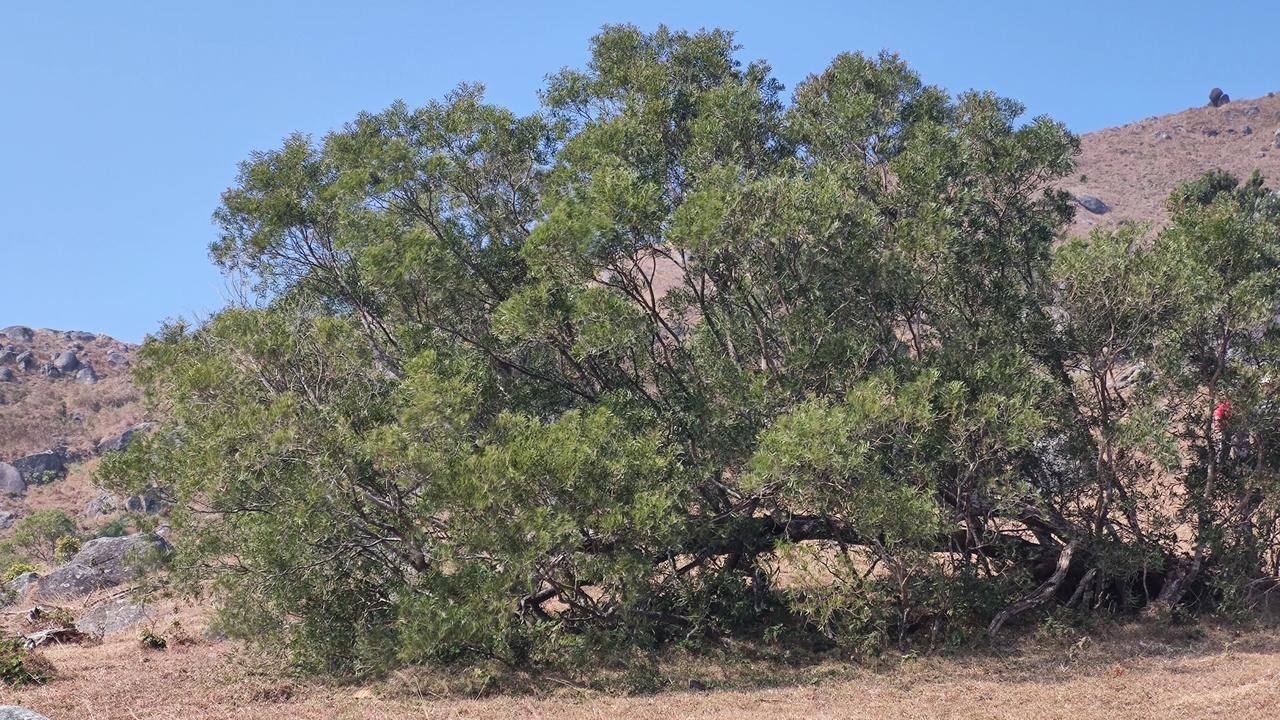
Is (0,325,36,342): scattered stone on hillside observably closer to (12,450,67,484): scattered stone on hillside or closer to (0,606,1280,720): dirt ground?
(12,450,67,484): scattered stone on hillside

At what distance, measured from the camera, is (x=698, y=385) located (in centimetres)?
1631

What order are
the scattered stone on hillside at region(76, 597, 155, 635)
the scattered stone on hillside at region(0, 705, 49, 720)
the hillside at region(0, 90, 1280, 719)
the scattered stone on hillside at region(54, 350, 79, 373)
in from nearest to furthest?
the scattered stone on hillside at region(0, 705, 49, 720), the hillside at region(0, 90, 1280, 719), the scattered stone on hillside at region(76, 597, 155, 635), the scattered stone on hillside at region(54, 350, 79, 373)

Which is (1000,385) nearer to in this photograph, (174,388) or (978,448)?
(978,448)

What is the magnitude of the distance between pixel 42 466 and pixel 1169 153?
8814cm

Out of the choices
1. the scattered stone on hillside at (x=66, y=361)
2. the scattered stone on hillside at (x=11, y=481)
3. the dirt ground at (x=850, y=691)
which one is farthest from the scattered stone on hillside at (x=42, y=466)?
the dirt ground at (x=850, y=691)

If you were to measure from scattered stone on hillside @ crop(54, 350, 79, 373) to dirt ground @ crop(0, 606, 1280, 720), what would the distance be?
6793 centimetres

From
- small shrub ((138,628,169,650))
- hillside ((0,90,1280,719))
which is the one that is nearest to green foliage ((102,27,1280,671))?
hillside ((0,90,1280,719))

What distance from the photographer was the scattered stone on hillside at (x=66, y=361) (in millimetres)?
76938

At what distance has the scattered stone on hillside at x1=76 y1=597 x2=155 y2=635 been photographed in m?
22.3

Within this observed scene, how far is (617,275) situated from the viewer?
1611 centimetres

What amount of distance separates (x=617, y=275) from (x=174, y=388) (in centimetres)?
649

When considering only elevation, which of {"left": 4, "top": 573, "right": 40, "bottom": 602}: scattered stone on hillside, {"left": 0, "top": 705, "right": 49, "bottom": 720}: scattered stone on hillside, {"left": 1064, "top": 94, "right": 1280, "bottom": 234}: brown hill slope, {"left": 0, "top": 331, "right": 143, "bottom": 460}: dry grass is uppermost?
{"left": 1064, "top": 94, "right": 1280, "bottom": 234}: brown hill slope

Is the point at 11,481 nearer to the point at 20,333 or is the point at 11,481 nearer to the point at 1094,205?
the point at 20,333

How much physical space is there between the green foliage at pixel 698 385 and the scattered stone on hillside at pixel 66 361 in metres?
68.0
